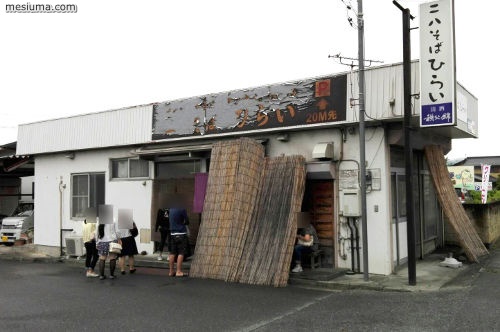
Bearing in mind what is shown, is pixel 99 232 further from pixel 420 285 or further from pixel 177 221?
pixel 420 285

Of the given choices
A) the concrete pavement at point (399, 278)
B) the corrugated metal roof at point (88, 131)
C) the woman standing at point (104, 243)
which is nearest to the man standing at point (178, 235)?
the concrete pavement at point (399, 278)

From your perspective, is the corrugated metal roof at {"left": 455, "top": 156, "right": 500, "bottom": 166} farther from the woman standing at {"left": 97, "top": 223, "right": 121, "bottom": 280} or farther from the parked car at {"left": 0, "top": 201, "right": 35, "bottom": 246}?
the woman standing at {"left": 97, "top": 223, "right": 121, "bottom": 280}

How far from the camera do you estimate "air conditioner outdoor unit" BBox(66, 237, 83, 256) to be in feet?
48.6

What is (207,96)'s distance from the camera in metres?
12.8

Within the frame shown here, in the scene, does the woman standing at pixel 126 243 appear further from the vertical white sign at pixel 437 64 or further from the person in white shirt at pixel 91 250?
the vertical white sign at pixel 437 64

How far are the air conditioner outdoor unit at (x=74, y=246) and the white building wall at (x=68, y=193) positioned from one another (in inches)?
17.4

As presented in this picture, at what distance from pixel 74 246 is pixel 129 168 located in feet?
10.4

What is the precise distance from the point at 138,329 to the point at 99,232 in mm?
4867

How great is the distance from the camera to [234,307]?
7871 millimetres

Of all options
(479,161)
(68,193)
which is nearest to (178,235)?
(68,193)

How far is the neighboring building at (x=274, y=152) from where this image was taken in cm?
1029

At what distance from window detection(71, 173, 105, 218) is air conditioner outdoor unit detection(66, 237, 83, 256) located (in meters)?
1.00

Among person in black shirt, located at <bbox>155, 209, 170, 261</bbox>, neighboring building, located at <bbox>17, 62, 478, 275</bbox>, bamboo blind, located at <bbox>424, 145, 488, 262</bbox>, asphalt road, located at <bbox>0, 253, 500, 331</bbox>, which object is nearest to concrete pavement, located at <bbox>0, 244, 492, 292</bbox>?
asphalt road, located at <bbox>0, 253, 500, 331</bbox>

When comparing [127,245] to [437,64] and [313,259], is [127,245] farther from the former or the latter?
[437,64]
